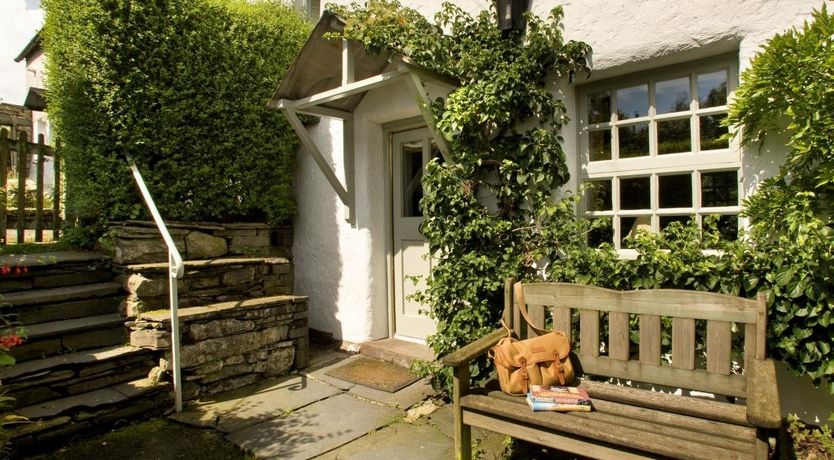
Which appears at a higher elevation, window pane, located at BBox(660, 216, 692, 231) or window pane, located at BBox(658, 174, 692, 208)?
window pane, located at BBox(658, 174, 692, 208)

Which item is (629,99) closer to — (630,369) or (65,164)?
(630,369)

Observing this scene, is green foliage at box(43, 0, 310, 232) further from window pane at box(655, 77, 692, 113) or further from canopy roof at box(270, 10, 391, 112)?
window pane at box(655, 77, 692, 113)

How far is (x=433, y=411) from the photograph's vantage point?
12.0 feet

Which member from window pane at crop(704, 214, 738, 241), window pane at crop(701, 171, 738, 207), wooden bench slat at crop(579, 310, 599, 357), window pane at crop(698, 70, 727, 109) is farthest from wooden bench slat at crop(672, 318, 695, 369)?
window pane at crop(698, 70, 727, 109)

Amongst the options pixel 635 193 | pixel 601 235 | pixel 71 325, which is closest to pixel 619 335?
pixel 601 235

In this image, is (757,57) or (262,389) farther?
(262,389)

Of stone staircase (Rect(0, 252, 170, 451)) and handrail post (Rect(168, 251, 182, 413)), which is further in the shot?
handrail post (Rect(168, 251, 182, 413))

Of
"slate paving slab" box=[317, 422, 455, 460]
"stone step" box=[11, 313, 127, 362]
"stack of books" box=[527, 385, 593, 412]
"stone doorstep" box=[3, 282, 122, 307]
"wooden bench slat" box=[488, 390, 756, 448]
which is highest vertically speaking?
"stone doorstep" box=[3, 282, 122, 307]

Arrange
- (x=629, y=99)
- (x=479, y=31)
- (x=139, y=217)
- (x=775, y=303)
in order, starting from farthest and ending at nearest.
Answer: (x=139, y=217), (x=479, y=31), (x=629, y=99), (x=775, y=303)

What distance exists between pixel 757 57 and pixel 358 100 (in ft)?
11.6

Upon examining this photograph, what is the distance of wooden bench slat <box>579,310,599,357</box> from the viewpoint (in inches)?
114

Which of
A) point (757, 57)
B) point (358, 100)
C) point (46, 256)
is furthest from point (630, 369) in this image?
point (46, 256)

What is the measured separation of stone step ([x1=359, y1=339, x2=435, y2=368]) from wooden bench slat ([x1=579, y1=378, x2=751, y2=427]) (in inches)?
76.7

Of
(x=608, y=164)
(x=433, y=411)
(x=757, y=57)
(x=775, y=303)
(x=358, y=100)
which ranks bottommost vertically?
(x=433, y=411)
